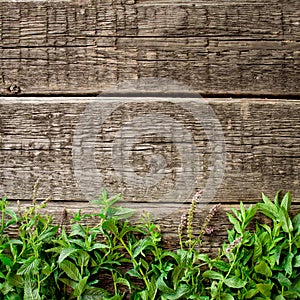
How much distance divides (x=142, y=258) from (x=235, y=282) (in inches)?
12.3

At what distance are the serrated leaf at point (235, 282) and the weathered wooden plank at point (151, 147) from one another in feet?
0.85

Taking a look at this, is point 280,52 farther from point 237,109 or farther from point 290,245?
point 290,245

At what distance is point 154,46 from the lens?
5.50 ft

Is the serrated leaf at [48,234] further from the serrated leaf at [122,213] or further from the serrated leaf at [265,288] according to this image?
the serrated leaf at [265,288]

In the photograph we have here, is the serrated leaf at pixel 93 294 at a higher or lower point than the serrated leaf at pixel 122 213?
lower

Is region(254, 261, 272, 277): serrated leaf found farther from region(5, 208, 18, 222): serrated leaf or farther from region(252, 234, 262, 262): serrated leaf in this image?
region(5, 208, 18, 222): serrated leaf

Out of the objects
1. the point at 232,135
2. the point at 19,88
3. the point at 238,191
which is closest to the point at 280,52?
the point at 232,135

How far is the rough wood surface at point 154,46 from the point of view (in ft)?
5.47

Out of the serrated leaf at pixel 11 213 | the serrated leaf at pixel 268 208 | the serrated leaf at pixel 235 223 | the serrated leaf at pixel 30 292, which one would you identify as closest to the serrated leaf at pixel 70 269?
the serrated leaf at pixel 30 292

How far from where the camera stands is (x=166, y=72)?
65.7 inches

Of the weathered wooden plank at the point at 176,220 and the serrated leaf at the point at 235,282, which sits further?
the weathered wooden plank at the point at 176,220

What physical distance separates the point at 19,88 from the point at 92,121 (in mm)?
278

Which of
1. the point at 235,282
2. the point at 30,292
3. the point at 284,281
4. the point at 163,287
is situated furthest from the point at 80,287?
the point at 284,281

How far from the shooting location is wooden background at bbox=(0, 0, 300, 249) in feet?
5.45
